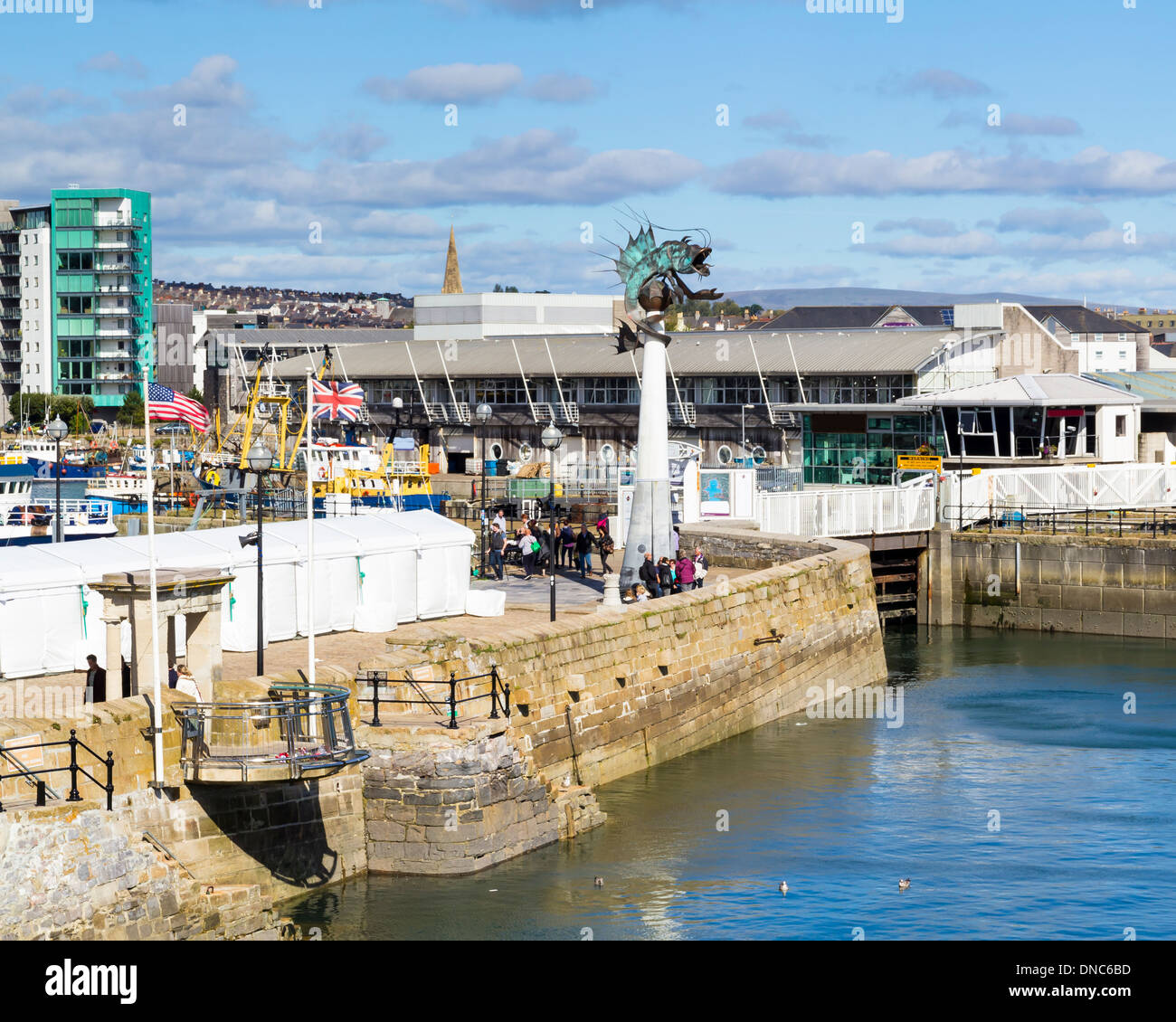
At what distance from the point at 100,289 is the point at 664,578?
315ft

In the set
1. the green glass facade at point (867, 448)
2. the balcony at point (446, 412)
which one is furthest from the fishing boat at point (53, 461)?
the green glass facade at point (867, 448)

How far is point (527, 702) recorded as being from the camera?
24.3 m

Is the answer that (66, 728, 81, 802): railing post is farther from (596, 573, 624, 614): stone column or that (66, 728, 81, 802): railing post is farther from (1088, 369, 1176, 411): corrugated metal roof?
(1088, 369, 1176, 411): corrugated metal roof

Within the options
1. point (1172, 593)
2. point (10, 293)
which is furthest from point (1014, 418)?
point (10, 293)

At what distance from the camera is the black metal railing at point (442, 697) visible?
70.2 ft

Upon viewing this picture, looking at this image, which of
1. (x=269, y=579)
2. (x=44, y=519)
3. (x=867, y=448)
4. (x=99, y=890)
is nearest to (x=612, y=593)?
(x=269, y=579)

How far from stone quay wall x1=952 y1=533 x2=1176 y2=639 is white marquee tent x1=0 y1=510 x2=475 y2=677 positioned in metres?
21.0

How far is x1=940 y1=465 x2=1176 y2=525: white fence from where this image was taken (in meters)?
49.1

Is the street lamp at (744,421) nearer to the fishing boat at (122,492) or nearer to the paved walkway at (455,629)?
the fishing boat at (122,492)

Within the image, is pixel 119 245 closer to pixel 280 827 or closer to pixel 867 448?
pixel 867 448

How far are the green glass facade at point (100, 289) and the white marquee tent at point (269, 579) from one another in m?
94.0

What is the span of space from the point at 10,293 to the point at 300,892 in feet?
375

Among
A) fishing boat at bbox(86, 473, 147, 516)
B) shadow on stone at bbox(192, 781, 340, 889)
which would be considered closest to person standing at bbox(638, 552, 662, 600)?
shadow on stone at bbox(192, 781, 340, 889)

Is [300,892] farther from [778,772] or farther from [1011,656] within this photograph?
[1011,656]
